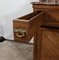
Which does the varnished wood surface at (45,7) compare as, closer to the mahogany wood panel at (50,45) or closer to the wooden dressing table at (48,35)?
the wooden dressing table at (48,35)

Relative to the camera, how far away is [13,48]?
5.84 feet

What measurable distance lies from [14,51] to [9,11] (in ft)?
1.98

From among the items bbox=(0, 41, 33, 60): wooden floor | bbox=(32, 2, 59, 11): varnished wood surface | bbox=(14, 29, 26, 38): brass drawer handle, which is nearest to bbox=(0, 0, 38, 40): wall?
bbox=(0, 41, 33, 60): wooden floor

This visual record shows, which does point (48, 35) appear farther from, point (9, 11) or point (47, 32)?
point (9, 11)

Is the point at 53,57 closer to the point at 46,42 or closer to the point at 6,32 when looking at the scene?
the point at 46,42

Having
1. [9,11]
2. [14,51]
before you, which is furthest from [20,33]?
[9,11]

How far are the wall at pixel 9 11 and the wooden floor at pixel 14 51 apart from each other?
188mm

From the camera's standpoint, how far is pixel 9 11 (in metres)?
1.94

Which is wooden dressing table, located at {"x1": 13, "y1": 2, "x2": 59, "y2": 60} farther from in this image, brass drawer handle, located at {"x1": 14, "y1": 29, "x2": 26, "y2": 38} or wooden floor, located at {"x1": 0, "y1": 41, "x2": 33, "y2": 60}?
wooden floor, located at {"x1": 0, "y1": 41, "x2": 33, "y2": 60}

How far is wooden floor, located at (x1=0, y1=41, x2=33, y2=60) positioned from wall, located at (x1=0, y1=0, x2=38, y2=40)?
0.19 meters

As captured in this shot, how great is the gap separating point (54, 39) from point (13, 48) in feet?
2.77

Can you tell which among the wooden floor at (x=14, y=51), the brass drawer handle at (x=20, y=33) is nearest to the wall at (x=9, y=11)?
the wooden floor at (x=14, y=51)

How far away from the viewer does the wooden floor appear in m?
1.54

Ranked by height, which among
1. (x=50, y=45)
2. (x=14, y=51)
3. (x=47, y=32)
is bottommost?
(x=14, y=51)
